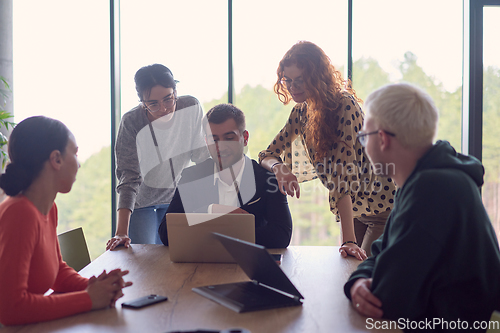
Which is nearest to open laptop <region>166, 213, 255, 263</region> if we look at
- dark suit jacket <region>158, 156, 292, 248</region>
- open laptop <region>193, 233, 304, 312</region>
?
open laptop <region>193, 233, 304, 312</region>

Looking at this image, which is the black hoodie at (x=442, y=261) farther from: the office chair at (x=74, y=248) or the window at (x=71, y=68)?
the window at (x=71, y=68)

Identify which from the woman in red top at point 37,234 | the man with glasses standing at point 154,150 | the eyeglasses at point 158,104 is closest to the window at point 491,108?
the man with glasses standing at point 154,150

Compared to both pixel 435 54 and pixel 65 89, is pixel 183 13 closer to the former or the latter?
pixel 65 89

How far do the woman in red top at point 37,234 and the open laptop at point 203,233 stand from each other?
0.37m

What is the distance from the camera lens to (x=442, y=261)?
1005 millimetres

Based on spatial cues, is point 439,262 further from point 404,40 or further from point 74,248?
point 404,40

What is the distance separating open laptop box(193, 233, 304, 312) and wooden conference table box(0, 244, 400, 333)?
0.09 feet

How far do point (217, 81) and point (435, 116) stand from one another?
2659mm

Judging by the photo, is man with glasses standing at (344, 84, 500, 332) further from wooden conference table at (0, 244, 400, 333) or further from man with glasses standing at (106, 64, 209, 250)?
man with glasses standing at (106, 64, 209, 250)

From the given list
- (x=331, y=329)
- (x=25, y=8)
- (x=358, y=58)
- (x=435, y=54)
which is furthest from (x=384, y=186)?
(x=25, y=8)

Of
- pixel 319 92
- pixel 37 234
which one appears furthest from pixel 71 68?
pixel 37 234

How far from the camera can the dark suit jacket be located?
187 centimetres

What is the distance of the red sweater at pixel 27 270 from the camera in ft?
3.29

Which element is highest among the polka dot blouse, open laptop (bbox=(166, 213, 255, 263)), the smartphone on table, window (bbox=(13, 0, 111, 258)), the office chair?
window (bbox=(13, 0, 111, 258))
